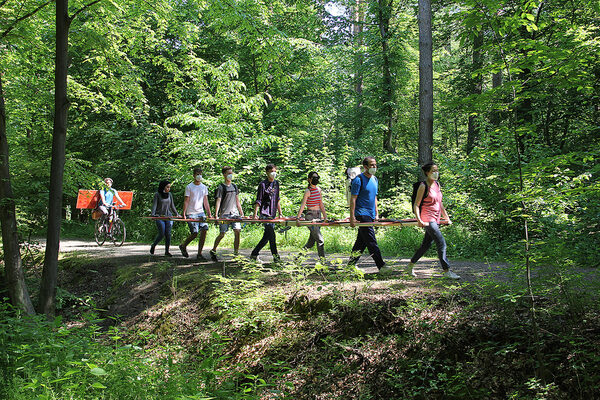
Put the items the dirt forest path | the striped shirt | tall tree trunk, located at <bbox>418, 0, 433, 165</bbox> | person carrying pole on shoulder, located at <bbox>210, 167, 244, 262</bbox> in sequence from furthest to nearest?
tall tree trunk, located at <bbox>418, 0, 433, 165</bbox>, person carrying pole on shoulder, located at <bbox>210, 167, 244, 262</bbox>, the striped shirt, the dirt forest path

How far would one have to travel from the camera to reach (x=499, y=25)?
4.10 metres

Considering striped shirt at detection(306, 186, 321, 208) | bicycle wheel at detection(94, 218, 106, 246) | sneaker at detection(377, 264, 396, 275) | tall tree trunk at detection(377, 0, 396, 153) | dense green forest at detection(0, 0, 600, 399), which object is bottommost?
sneaker at detection(377, 264, 396, 275)

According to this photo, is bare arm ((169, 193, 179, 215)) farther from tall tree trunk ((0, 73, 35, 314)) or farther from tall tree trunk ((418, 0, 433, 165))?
tall tree trunk ((418, 0, 433, 165))

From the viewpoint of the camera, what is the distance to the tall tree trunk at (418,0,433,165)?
13.1 meters

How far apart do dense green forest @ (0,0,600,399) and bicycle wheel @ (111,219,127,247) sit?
1716mm

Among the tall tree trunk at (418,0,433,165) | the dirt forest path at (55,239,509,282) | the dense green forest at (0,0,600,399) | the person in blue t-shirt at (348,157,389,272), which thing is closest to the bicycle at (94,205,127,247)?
the dirt forest path at (55,239,509,282)

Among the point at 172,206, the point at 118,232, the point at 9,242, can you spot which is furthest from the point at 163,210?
the point at 118,232

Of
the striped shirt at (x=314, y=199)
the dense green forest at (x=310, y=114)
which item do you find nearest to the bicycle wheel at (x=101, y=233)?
the dense green forest at (x=310, y=114)

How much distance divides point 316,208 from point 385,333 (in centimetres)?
381

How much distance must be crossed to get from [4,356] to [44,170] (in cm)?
476

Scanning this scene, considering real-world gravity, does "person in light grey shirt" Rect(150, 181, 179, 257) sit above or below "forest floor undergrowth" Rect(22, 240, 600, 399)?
above

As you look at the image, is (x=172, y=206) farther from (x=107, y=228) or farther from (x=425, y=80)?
(x=425, y=80)

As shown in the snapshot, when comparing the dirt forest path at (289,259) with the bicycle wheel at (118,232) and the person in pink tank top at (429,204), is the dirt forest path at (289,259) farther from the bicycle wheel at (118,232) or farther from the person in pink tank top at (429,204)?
the person in pink tank top at (429,204)

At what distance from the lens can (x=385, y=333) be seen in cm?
528
